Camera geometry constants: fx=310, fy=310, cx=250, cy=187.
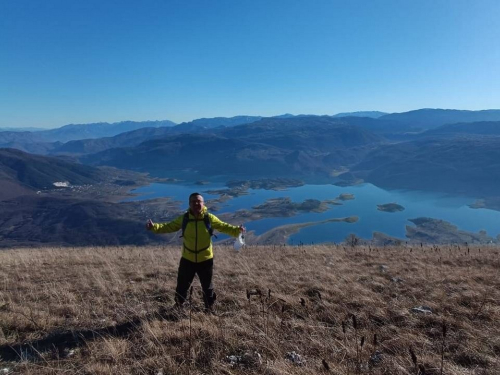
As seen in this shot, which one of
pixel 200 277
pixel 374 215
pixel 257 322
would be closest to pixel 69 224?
pixel 374 215

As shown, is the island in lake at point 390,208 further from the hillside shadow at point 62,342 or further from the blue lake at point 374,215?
the hillside shadow at point 62,342

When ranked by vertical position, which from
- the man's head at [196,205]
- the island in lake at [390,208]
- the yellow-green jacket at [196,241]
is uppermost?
the man's head at [196,205]

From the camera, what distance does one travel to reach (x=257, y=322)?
201 inches

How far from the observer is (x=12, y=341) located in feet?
15.3

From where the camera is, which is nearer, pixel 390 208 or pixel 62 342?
pixel 62 342

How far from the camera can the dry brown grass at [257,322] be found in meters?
3.87

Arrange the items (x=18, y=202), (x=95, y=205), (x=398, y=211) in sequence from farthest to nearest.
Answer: (x=18, y=202)
(x=95, y=205)
(x=398, y=211)

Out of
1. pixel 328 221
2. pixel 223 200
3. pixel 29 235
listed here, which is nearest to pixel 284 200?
pixel 223 200

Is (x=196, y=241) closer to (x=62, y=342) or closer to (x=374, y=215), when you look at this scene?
(x=62, y=342)

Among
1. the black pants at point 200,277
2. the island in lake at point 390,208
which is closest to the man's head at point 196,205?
the black pants at point 200,277

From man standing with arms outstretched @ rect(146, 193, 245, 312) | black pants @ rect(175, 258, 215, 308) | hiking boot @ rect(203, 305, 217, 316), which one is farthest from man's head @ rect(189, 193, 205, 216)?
hiking boot @ rect(203, 305, 217, 316)

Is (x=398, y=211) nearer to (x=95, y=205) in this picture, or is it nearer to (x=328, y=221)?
(x=328, y=221)

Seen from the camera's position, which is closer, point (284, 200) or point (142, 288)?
point (142, 288)

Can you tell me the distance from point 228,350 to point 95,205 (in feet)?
638
